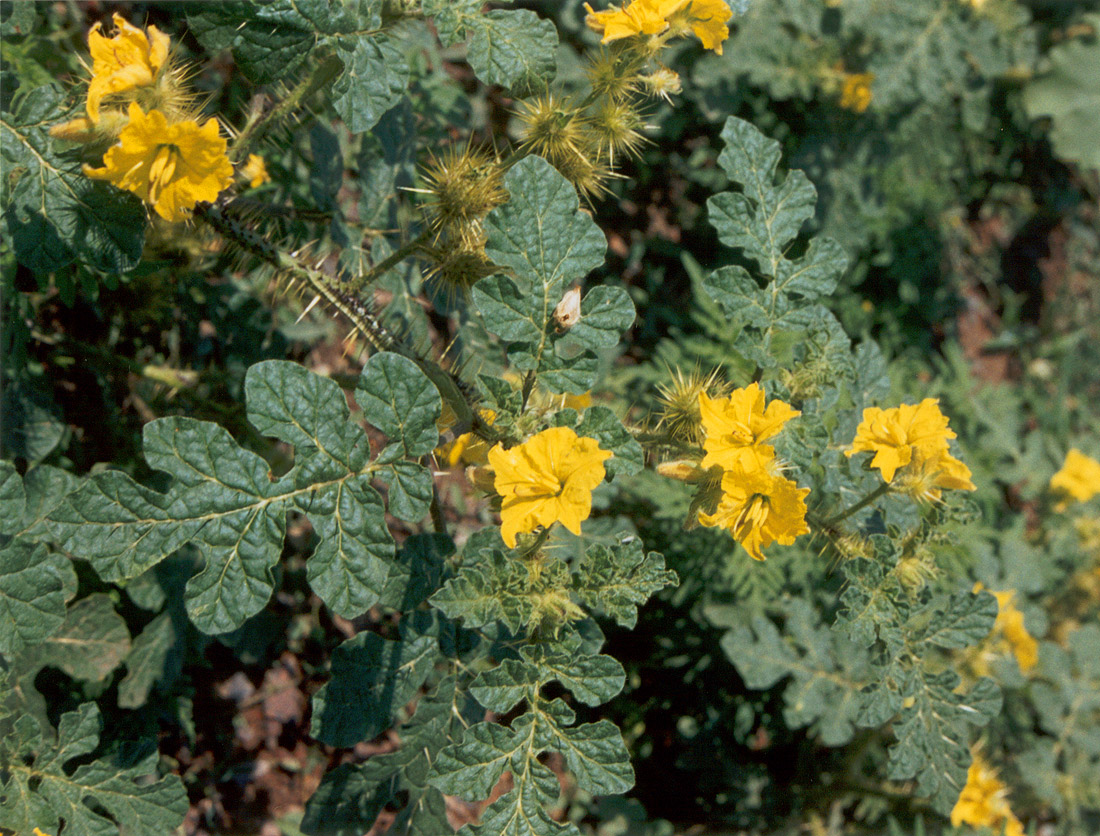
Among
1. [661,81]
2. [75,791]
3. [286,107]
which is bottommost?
[75,791]

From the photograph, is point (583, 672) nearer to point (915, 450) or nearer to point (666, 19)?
point (915, 450)

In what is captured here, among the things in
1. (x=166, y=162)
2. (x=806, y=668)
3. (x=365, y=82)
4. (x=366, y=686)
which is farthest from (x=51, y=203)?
(x=806, y=668)

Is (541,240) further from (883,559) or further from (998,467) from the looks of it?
(998,467)

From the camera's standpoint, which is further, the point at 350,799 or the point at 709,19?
the point at 350,799

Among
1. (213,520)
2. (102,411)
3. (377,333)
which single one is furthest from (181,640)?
(377,333)

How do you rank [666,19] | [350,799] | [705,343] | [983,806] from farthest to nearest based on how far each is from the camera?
1. [705,343]
2. [983,806]
3. [350,799]
4. [666,19]

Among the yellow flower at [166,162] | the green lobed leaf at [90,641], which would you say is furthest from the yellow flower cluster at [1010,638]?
the yellow flower at [166,162]

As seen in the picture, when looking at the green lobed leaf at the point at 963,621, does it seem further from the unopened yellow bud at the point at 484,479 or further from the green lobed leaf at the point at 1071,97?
the green lobed leaf at the point at 1071,97

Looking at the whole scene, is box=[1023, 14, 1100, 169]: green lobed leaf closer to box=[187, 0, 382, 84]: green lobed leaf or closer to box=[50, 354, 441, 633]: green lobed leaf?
box=[187, 0, 382, 84]: green lobed leaf
